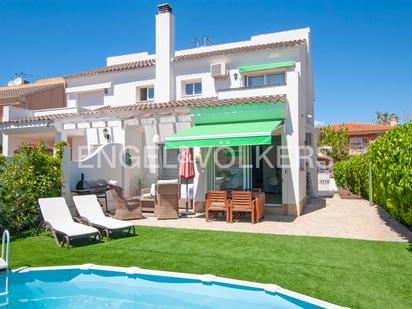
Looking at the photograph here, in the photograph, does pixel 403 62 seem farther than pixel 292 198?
Yes

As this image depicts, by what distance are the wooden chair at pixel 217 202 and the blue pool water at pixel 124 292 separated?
1126cm

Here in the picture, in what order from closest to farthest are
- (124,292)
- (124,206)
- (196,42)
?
(124,292) < (124,206) < (196,42)

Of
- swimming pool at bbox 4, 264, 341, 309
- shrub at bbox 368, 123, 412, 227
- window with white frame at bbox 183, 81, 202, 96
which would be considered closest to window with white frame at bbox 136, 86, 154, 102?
window with white frame at bbox 183, 81, 202, 96

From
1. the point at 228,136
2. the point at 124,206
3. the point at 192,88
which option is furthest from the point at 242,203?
the point at 192,88

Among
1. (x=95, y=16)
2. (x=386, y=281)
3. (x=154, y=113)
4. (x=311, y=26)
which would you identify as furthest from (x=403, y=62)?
(x=386, y=281)

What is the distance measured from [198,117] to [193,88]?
16.1m

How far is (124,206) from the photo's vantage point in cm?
2412

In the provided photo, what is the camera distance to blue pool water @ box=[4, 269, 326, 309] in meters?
10.7

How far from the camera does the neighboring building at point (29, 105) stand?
40.2 metres

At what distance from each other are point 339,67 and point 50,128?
3911 centimetres

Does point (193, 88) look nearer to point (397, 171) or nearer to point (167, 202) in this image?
point (167, 202)

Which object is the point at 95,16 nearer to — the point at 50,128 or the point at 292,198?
the point at 50,128

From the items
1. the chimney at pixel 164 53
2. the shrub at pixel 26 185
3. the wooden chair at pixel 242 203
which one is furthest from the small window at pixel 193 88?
the shrub at pixel 26 185

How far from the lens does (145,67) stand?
44656 mm
